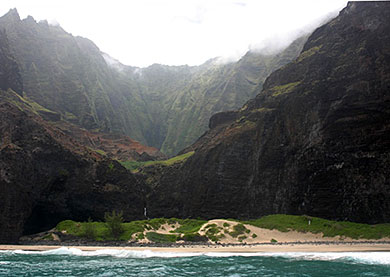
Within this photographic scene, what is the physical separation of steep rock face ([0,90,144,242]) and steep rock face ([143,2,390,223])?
2412cm

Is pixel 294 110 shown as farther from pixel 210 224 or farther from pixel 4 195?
pixel 4 195

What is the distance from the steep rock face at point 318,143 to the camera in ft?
206

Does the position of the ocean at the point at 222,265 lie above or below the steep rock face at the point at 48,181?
below

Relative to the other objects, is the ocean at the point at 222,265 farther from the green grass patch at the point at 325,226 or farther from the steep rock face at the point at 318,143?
the steep rock face at the point at 318,143

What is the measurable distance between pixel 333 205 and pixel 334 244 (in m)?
14.6

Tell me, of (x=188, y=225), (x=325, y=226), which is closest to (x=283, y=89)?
(x=325, y=226)

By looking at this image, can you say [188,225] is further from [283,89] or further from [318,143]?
[283,89]

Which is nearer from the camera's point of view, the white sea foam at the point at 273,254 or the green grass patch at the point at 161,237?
the white sea foam at the point at 273,254

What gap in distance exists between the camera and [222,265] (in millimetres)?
34875

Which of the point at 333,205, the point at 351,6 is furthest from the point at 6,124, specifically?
the point at 351,6

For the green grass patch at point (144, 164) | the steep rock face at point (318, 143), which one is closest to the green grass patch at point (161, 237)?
the steep rock face at point (318, 143)

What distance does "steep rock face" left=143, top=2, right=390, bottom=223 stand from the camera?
6269 centimetres

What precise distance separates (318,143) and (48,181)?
57.0m

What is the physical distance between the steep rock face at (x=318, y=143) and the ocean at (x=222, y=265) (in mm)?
26408
